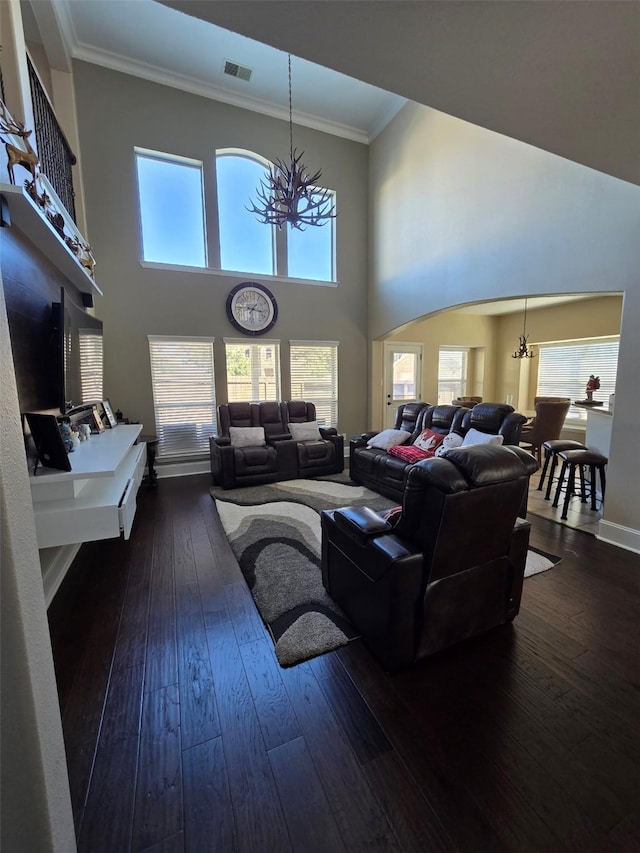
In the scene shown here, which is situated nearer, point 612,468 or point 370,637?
point 370,637

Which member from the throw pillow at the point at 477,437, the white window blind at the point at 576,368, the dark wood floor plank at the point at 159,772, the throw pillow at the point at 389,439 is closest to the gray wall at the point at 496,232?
the throw pillow at the point at 477,437

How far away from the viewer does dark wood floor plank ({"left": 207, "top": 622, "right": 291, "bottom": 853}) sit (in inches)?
45.3

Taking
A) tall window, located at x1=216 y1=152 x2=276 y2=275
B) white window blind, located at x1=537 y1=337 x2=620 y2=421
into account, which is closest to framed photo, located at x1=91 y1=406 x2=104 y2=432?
tall window, located at x1=216 y1=152 x2=276 y2=275

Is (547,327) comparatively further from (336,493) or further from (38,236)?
(38,236)

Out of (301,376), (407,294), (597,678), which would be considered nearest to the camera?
(597,678)

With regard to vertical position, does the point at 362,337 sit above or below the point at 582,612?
above

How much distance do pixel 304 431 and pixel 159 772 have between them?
171 inches

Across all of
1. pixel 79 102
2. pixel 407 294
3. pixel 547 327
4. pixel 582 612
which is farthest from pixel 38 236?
pixel 547 327

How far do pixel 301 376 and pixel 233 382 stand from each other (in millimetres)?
1195

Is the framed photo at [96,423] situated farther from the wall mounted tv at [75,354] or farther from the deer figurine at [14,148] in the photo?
the deer figurine at [14,148]

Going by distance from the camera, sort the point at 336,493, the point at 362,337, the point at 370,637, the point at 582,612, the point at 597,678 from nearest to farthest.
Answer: the point at 597,678, the point at 370,637, the point at 582,612, the point at 336,493, the point at 362,337

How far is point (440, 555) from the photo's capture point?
1.66 meters

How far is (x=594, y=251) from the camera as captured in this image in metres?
3.08

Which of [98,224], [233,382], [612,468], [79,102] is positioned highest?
[79,102]
